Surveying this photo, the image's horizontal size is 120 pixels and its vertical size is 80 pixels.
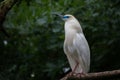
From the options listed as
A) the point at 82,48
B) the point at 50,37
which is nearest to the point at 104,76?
A: the point at 82,48

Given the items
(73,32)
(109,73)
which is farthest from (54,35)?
(109,73)

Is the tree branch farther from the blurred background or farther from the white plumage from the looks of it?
the blurred background

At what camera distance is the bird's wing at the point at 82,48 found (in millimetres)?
7227

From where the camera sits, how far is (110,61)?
862cm

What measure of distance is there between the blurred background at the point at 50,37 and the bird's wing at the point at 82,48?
121cm

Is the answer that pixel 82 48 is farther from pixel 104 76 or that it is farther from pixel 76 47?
pixel 104 76

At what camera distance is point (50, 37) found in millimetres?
9312

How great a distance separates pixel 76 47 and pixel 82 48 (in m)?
0.09

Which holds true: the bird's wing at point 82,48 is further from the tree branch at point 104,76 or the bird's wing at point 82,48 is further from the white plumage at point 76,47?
the tree branch at point 104,76

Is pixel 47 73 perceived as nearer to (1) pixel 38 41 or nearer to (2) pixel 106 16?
(1) pixel 38 41

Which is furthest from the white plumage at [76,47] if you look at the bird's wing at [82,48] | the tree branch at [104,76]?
the tree branch at [104,76]

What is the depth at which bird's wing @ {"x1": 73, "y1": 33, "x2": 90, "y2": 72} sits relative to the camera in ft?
23.7

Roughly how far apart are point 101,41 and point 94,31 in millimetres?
198

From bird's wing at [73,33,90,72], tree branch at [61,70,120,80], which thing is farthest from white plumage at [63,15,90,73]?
tree branch at [61,70,120,80]
